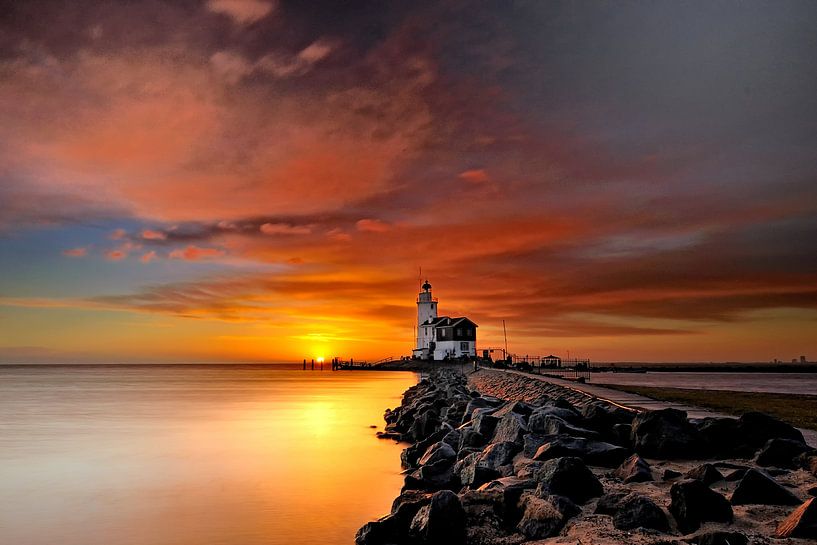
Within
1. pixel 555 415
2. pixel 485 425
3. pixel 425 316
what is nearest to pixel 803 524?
pixel 555 415

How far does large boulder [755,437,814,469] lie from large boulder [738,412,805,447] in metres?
0.95

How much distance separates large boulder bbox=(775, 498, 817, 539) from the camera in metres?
5.02

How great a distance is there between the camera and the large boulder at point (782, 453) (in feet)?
25.0

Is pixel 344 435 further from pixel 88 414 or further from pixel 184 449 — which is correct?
pixel 88 414

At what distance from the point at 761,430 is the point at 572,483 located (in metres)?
3.87

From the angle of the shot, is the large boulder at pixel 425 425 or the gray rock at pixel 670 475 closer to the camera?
the gray rock at pixel 670 475

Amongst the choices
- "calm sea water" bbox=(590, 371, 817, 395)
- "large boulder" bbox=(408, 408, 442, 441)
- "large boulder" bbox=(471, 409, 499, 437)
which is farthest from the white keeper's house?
"large boulder" bbox=(471, 409, 499, 437)

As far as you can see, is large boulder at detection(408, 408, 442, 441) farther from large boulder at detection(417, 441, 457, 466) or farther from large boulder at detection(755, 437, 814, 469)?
large boulder at detection(755, 437, 814, 469)

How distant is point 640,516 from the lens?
5.80 meters

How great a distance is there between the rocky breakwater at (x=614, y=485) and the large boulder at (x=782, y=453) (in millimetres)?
16

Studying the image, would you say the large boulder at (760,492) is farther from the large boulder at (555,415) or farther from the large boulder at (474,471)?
the large boulder at (555,415)

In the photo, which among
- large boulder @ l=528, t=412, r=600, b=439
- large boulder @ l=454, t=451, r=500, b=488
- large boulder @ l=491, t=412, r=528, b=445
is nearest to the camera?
large boulder @ l=454, t=451, r=500, b=488

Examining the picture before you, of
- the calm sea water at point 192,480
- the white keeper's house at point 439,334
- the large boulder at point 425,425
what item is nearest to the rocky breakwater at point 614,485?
the calm sea water at point 192,480

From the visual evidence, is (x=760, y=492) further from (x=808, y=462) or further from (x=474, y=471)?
(x=474, y=471)
